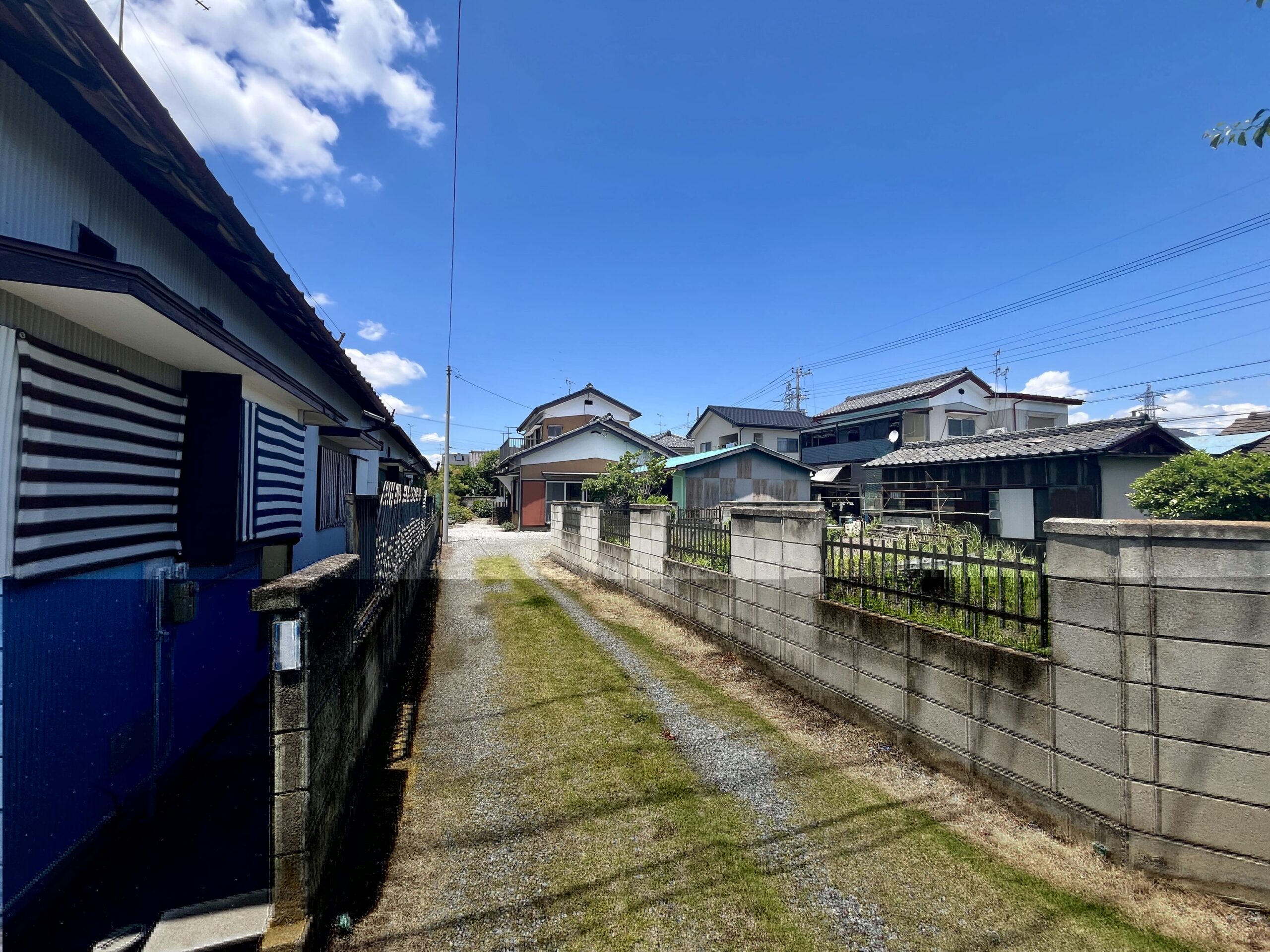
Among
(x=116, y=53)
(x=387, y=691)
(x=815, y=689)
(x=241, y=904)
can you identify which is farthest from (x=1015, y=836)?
(x=116, y=53)

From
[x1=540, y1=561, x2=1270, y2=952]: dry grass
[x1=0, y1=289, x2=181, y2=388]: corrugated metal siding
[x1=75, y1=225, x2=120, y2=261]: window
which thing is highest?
[x1=75, y1=225, x2=120, y2=261]: window

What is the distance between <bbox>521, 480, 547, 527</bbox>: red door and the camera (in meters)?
25.5

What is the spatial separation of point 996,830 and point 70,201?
19.4ft

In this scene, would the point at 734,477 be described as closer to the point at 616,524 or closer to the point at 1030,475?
the point at 1030,475

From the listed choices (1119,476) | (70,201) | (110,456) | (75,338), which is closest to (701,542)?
(110,456)

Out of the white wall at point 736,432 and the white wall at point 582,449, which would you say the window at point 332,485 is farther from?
the white wall at point 736,432

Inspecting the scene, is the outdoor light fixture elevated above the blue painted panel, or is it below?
above

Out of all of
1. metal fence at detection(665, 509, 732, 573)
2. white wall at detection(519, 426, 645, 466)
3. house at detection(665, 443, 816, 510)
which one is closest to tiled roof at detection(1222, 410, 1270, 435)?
house at detection(665, 443, 816, 510)

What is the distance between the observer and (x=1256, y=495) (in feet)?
28.2

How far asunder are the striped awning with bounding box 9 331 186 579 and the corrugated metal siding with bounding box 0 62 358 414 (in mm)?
581

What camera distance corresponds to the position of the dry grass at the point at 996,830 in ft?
8.23

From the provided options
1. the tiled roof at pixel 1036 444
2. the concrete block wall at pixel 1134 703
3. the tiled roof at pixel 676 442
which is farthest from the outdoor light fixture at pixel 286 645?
the tiled roof at pixel 676 442

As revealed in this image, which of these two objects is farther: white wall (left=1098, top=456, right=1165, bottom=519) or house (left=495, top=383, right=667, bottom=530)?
house (left=495, top=383, right=667, bottom=530)

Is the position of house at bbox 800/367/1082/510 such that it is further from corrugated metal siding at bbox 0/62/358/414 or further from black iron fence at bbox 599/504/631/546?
corrugated metal siding at bbox 0/62/358/414
